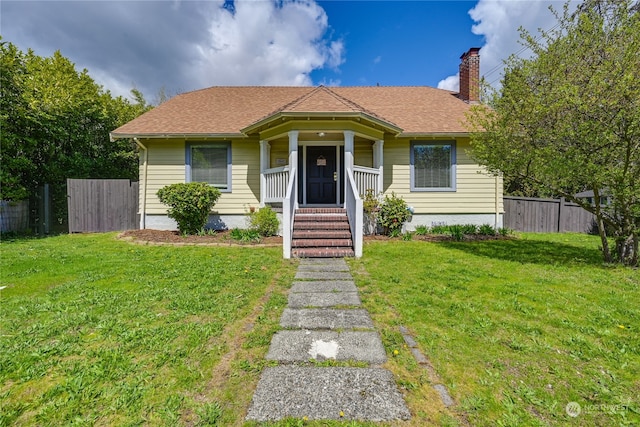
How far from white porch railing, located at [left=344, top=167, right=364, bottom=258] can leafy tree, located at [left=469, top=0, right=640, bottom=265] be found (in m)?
3.22

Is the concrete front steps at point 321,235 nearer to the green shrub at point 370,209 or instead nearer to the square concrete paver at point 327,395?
the green shrub at point 370,209

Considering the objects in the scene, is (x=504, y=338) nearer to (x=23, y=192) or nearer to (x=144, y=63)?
(x=23, y=192)

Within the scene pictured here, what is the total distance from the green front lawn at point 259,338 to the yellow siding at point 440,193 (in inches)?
169

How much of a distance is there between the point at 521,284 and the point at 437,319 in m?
2.15

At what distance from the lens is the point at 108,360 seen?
2.24 m

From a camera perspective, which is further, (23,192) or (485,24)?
(485,24)

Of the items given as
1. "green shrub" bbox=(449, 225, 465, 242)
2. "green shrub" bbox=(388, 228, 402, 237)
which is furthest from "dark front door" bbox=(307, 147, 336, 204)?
"green shrub" bbox=(449, 225, 465, 242)

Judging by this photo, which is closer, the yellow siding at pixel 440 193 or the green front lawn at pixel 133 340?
the green front lawn at pixel 133 340

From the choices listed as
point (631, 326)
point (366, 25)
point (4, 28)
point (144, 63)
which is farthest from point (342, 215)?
point (144, 63)

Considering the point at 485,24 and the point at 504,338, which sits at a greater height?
the point at 485,24

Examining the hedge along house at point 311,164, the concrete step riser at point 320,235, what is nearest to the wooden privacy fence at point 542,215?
the hedge along house at point 311,164

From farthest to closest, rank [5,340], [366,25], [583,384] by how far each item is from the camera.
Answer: [366,25], [5,340], [583,384]

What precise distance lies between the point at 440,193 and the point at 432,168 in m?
0.89

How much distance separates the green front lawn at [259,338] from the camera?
178cm
